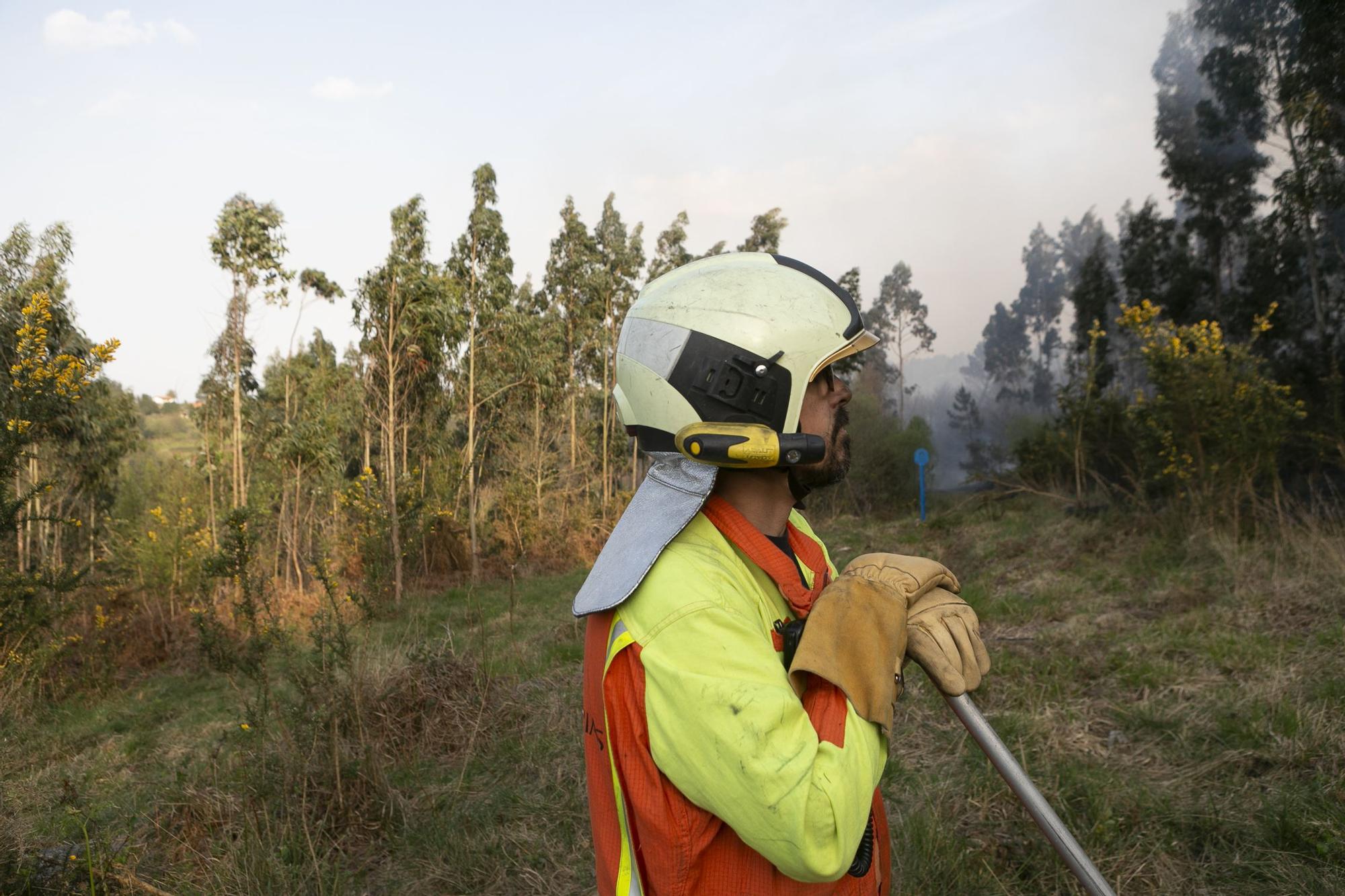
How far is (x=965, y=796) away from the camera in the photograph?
3543mm

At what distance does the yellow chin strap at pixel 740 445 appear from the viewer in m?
1.38

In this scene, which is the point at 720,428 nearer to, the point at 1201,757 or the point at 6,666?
the point at 1201,757

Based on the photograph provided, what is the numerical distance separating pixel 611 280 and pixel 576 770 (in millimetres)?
15114

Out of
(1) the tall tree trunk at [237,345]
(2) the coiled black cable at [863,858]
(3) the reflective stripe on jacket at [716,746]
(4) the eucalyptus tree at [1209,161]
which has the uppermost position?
(4) the eucalyptus tree at [1209,161]

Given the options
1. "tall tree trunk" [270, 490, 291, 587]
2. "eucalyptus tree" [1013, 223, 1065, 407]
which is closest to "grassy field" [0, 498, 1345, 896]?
"tall tree trunk" [270, 490, 291, 587]

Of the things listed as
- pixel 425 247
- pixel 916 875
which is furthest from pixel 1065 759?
pixel 425 247

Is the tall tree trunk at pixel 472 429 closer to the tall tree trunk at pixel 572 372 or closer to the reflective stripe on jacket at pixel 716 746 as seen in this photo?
the tall tree trunk at pixel 572 372

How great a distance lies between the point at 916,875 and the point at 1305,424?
1056cm

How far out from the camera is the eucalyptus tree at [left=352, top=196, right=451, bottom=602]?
11.2 metres

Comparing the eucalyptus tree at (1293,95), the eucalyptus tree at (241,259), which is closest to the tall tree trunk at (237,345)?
the eucalyptus tree at (241,259)

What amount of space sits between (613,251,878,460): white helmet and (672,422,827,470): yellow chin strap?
2 centimetres

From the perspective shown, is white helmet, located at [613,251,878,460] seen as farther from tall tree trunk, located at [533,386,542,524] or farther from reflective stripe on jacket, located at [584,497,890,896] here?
tall tree trunk, located at [533,386,542,524]

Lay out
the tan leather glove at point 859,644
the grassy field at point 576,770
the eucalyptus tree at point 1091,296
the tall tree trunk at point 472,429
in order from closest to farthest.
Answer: the tan leather glove at point 859,644
the grassy field at point 576,770
the tall tree trunk at point 472,429
the eucalyptus tree at point 1091,296

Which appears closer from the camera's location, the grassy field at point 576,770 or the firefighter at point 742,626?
the firefighter at point 742,626
